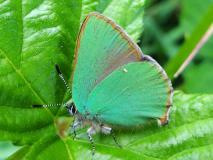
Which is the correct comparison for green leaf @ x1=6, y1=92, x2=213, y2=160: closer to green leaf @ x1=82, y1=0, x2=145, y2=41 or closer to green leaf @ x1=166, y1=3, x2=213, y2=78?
green leaf @ x1=82, y1=0, x2=145, y2=41

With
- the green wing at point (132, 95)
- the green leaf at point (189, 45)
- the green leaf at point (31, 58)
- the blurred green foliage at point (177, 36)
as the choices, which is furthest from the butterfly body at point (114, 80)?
the blurred green foliage at point (177, 36)

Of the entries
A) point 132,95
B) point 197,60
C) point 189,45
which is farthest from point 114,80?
point 197,60

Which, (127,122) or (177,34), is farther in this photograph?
(177,34)

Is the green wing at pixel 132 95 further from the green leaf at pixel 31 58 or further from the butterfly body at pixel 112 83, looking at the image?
the green leaf at pixel 31 58

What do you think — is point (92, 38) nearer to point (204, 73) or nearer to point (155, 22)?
point (204, 73)

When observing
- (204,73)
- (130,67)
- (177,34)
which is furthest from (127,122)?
(177,34)

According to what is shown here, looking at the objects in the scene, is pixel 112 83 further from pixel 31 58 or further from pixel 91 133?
pixel 31 58

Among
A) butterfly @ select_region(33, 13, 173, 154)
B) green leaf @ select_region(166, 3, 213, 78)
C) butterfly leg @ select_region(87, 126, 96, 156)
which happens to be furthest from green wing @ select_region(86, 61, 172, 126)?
green leaf @ select_region(166, 3, 213, 78)
